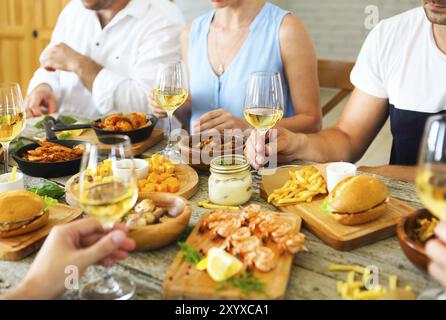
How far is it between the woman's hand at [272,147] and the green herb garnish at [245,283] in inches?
24.3

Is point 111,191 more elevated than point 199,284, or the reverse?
point 111,191

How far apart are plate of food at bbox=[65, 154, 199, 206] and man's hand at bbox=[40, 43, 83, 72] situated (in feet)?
3.83

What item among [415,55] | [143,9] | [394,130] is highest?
[143,9]

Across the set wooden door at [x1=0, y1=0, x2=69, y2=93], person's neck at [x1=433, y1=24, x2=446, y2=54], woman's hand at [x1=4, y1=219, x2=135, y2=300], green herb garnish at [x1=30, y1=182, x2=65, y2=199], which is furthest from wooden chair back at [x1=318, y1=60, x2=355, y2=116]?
wooden door at [x1=0, y1=0, x2=69, y2=93]

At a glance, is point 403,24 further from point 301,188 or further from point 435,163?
point 435,163

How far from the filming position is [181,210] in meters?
1.12

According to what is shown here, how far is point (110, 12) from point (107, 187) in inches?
77.1

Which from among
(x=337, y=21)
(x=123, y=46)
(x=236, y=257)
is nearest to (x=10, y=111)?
(x=236, y=257)

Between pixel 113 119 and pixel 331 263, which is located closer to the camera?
pixel 331 263

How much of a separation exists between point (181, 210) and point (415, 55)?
1082 mm

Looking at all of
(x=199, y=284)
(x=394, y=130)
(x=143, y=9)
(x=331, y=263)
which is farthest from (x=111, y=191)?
(x=143, y=9)
